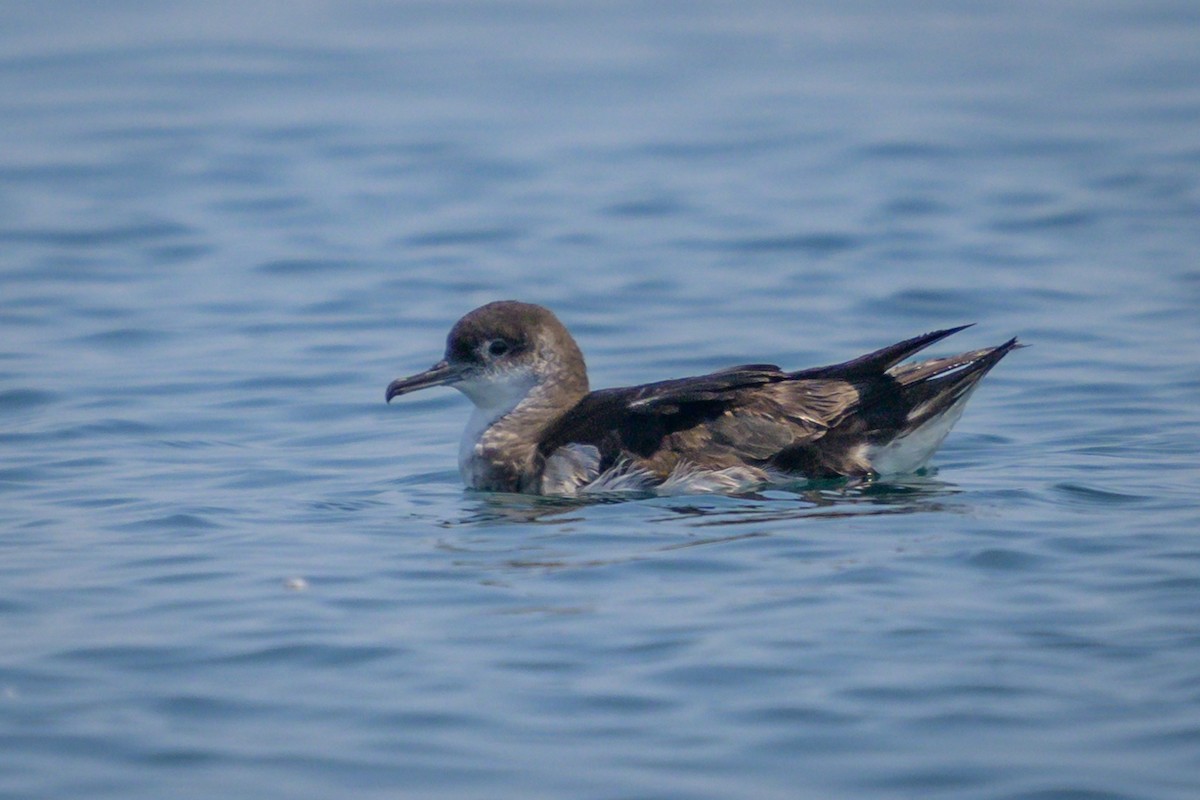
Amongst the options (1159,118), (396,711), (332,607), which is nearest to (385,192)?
(1159,118)

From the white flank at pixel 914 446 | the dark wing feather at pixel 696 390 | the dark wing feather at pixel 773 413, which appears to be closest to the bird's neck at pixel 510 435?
the dark wing feather at pixel 773 413

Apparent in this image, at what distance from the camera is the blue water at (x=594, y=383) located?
256 inches

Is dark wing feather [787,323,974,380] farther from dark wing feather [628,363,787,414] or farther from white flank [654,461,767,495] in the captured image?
white flank [654,461,767,495]

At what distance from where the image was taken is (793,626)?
7445 millimetres

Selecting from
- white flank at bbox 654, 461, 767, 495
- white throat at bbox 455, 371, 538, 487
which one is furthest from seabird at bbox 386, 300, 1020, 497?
white throat at bbox 455, 371, 538, 487

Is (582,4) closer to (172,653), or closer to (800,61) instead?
(800,61)

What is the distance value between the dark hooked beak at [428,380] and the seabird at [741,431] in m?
0.02

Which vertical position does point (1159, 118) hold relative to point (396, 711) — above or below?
above

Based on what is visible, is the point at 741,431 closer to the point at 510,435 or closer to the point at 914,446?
the point at 914,446

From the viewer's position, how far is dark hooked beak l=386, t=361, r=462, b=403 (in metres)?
10.3

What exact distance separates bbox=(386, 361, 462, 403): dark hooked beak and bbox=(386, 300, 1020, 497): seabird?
16 mm

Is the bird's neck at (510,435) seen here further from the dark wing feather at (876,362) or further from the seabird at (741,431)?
the dark wing feather at (876,362)

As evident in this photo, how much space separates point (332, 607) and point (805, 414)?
303 centimetres

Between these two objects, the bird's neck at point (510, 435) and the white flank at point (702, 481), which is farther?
the bird's neck at point (510, 435)
